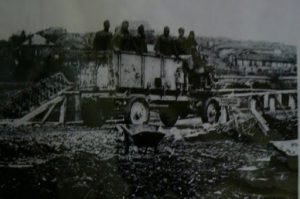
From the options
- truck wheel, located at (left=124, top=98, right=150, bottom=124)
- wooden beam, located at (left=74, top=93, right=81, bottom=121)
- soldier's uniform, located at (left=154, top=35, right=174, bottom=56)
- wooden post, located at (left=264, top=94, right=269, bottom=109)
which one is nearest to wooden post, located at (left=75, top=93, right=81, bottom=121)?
wooden beam, located at (left=74, top=93, right=81, bottom=121)

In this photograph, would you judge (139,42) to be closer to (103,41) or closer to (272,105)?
(103,41)

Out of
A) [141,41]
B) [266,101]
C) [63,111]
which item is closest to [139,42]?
[141,41]

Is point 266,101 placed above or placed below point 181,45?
below

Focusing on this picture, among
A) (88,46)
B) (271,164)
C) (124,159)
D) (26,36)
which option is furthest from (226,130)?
(26,36)

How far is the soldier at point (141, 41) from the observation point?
3.50ft

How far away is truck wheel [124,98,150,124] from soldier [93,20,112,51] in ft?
0.43

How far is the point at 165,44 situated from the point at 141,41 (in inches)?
2.2

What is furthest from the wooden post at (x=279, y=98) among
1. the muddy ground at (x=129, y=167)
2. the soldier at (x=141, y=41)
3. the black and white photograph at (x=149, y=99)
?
the soldier at (x=141, y=41)

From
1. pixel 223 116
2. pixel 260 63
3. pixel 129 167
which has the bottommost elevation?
pixel 129 167

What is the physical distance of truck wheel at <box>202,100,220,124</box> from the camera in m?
1.13

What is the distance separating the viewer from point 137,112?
1.07m

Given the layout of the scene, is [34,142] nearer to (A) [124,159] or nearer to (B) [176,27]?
(A) [124,159]

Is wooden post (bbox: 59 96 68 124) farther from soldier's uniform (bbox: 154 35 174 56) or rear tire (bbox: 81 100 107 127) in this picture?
soldier's uniform (bbox: 154 35 174 56)

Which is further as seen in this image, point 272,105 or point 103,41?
point 272,105
